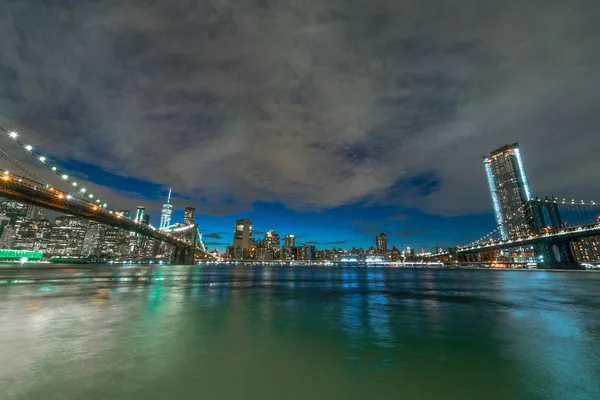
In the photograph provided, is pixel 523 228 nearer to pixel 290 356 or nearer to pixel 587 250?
pixel 587 250

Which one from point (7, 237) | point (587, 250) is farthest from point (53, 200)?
point (587, 250)

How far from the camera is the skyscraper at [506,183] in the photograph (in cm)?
15700

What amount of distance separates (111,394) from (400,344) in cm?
702

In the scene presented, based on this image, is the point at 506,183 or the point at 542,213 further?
the point at 506,183

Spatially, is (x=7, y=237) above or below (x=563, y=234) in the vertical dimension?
above

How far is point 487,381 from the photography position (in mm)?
5355

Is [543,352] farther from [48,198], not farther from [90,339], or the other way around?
[48,198]

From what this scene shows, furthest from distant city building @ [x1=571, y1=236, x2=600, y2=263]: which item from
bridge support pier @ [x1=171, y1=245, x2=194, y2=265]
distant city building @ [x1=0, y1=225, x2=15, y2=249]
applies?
distant city building @ [x1=0, y1=225, x2=15, y2=249]

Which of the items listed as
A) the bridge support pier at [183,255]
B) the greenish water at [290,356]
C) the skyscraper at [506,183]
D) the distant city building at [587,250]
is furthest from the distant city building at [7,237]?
the distant city building at [587,250]

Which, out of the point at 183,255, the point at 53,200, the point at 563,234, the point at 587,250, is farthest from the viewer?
the point at 587,250

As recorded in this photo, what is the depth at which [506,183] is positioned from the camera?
16725 cm

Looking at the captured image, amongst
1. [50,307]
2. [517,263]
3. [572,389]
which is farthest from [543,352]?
[517,263]

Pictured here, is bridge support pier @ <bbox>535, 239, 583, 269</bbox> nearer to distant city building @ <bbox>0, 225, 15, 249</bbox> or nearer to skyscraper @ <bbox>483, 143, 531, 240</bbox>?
skyscraper @ <bbox>483, 143, 531, 240</bbox>

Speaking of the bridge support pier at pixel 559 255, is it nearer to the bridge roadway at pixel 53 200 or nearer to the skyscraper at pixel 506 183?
the skyscraper at pixel 506 183
